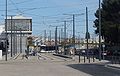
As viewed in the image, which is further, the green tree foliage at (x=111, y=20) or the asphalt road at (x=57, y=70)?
the green tree foliage at (x=111, y=20)

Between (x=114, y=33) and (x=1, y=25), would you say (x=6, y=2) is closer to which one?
(x=114, y=33)

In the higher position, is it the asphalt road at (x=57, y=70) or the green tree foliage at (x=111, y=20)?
the green tree foliage at (x=111, y=20)

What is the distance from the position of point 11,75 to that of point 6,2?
3991 centimetres

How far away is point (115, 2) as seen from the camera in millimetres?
91688

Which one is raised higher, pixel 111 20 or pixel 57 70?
pixel 111 20

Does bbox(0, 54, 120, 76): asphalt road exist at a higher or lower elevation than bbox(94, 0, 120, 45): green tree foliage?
lower

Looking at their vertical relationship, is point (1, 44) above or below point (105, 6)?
below

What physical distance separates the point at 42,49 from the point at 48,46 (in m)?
3.85

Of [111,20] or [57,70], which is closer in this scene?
[57,70]

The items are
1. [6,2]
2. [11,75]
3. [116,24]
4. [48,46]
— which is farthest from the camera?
[48,46]

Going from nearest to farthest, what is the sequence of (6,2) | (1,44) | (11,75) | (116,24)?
(11,75) → (6,2) → (116,24) → (1,44)

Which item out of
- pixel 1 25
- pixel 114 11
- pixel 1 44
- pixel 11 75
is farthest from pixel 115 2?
pixel 1 25

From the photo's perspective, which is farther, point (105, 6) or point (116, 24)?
point (105, 6)

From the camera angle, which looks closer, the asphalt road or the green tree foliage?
the asphalt road
